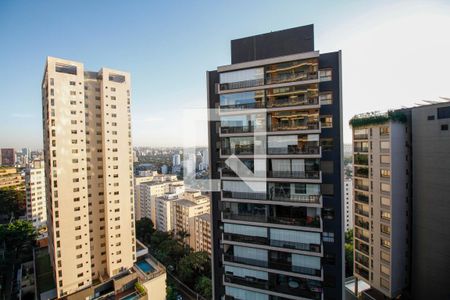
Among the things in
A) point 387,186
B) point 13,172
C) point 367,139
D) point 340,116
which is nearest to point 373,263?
point 387,186

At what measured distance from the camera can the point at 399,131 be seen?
836 inches

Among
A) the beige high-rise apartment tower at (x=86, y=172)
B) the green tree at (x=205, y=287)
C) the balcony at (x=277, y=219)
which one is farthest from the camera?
the green tree at (x=205, y=287)

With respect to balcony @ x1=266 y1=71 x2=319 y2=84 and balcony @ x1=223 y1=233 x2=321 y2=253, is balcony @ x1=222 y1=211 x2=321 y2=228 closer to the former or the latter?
balcony @ x1=223 y1=233 x2=321 y2=253

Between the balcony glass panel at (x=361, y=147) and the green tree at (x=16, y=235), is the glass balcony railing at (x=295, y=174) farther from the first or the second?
the green tree at (x=16, y=235)

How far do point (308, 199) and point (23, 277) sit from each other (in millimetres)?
43990

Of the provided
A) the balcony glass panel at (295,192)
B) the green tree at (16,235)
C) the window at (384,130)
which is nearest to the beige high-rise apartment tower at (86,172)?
the green tree at (16,235)

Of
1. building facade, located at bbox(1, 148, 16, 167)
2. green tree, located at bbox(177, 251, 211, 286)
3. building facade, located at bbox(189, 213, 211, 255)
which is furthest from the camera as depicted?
building facade, located at bbox(1, 148, 16, 167)

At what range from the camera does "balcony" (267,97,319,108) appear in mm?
11773

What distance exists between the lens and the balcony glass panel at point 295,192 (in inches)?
466

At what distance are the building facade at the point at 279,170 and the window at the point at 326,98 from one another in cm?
5

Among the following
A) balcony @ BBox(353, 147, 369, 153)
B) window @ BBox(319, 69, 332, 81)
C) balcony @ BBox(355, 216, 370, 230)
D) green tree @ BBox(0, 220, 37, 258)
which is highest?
window @ BBox(319, 69, 332, 81)

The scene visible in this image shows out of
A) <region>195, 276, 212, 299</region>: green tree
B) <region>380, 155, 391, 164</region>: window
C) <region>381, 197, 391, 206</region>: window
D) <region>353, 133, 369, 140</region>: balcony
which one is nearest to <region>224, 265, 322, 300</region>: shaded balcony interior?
<region>381, 197, 391, 206</region>: window

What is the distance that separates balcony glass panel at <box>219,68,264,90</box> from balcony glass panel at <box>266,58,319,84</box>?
1.76 feet

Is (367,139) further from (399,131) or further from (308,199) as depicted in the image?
(308,199)
